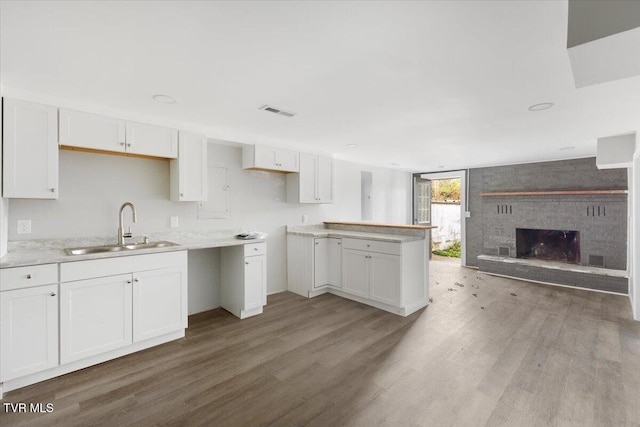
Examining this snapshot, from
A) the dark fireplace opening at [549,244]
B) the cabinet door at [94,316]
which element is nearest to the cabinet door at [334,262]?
the cabinet door at [94,316]

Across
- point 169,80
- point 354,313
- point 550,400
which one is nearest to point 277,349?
point 354,313

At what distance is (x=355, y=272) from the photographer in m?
4.10

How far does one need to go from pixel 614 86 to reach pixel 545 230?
4.29 m

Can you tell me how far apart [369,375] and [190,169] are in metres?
2.81

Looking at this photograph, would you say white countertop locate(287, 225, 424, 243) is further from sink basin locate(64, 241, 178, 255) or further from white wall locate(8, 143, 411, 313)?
sink basin locate(64, 241, 178, 255)

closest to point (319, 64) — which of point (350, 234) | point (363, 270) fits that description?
point (350, 234)

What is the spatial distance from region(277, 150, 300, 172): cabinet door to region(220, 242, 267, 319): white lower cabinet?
1238 millimetres

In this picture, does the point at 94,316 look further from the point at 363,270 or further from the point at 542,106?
the point at 542,106

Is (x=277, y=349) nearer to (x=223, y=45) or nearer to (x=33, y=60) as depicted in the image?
(x=223, y=45)

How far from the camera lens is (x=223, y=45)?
180 centimetres

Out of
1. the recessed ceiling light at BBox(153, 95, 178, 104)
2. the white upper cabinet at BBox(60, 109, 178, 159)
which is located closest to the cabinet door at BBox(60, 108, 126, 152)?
the white upper cabinet at BBox(60, 109, 178, 159)

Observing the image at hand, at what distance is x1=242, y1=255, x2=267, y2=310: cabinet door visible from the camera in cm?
351

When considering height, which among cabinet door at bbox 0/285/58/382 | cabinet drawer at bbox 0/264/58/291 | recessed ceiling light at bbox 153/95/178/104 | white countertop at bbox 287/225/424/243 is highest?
recessed ceiling light at bbox 153/95/178/104

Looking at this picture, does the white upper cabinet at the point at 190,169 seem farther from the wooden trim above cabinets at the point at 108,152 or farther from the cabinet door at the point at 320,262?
the cabinet door at the point at 320,262
